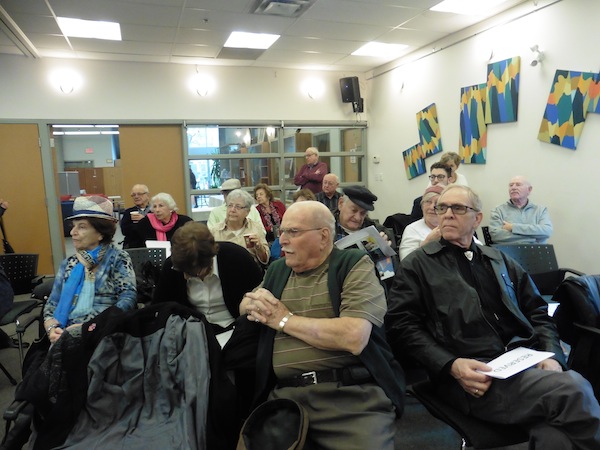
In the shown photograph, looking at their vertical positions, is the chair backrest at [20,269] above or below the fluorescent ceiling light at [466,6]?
below

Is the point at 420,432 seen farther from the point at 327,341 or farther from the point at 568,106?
the point at 568,106

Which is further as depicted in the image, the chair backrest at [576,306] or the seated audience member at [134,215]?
the seated audience member at [134,215]

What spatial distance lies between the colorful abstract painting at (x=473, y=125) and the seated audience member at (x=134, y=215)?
12.4ft

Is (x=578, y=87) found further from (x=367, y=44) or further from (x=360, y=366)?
(x=360, y=366)

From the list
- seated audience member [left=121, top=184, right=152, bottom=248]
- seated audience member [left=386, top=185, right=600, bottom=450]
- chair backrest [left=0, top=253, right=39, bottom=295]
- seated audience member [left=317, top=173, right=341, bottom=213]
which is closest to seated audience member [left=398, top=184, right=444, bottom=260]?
seated audience member [left=386, top=185, right=600, bottom=450]

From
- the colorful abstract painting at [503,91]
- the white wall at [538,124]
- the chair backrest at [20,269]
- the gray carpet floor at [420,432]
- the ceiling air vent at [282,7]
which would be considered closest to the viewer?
the gray carpet floor at [420,432]

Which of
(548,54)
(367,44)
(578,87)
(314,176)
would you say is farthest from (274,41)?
(578,87)

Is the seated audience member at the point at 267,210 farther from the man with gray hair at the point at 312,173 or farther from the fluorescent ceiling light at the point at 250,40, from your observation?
the fluorescent ceiling light at the point at 250,40

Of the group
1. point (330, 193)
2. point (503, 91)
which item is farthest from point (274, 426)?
point (503, 91)

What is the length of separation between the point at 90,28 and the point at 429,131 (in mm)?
4413

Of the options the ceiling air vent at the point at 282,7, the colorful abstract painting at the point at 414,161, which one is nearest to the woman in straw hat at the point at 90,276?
the ceiling air vent at the point at 282,7

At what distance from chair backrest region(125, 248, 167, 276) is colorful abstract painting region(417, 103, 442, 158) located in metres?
4.13

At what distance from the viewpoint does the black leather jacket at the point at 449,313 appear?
170 cm

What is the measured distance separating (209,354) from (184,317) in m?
0.19
